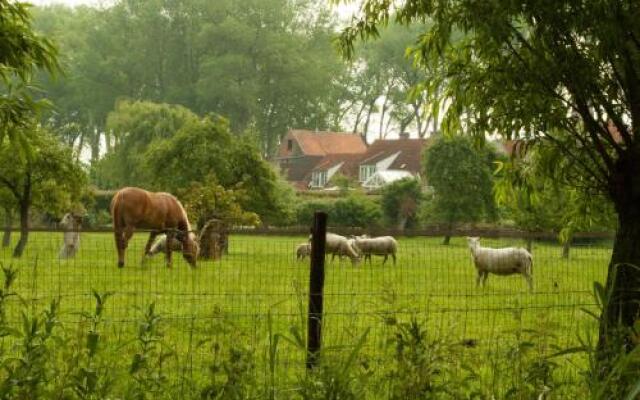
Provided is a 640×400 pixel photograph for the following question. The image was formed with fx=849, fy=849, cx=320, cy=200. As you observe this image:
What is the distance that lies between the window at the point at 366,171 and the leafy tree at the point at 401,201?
2788 cm

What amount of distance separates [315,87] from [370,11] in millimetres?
77045

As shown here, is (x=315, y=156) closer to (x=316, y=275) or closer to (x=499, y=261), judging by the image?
(x=499, y=261)

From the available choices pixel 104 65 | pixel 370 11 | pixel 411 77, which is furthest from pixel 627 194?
pixel 411 77

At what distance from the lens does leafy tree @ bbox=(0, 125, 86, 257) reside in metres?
28.9

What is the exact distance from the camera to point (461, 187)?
48312 millimetres

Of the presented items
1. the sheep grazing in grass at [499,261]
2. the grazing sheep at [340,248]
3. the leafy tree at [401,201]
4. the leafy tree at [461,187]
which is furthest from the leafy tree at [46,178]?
the leafy tree at [401,201]

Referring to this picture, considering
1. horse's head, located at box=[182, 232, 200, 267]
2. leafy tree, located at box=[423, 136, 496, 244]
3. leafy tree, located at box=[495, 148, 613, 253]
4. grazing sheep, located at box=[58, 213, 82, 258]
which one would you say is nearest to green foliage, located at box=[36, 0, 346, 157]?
leafy tree, located at box=[423, 136, 496, 244]

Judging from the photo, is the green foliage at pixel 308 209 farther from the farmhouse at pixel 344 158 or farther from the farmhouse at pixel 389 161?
the farmhouse at pixel 389 161

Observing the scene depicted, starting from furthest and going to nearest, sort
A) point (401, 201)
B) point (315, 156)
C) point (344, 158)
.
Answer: point (315, 156) → point (344, 158) → point (401, 201)

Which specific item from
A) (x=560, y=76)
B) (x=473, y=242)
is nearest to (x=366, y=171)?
(x=473, y=242)

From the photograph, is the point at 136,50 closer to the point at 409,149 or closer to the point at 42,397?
the point at 409,149

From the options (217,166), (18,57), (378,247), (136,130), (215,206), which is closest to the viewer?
(18,57)

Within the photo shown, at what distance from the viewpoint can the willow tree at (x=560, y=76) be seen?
21.4 feet

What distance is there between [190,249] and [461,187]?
93.7ft
